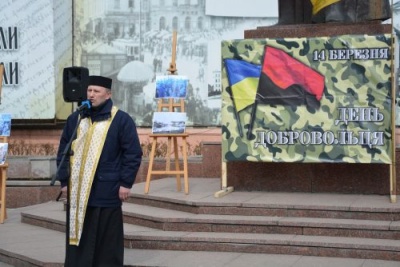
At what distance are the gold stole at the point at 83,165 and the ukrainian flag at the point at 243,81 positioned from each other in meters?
2.91

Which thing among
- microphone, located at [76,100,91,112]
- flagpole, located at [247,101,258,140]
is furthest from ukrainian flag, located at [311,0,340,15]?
microphone, located at [76,100,91,112]

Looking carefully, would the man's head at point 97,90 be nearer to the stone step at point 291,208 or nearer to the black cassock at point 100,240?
the black cassock at point 100,240

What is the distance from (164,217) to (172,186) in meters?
2.07

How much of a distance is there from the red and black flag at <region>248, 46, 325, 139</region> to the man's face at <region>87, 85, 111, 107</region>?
3.08 meters

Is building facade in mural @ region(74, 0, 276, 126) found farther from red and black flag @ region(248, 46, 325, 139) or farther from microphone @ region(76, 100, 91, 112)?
microphone @ region(76, 100, 91, 112)

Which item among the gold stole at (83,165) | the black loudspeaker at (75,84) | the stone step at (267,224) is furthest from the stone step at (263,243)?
the black loudspeaker at (75,84)

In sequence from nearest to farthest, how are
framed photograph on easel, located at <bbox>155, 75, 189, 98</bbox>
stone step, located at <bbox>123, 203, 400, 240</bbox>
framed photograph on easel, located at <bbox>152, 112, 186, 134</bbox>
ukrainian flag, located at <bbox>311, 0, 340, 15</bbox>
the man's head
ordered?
the man's head
stone step, located at <bbox>123, 203, 400, 240</bbox>
ukrainian flag, located at <bbox>311, 0, 340, 15</bbox>
framed photograph on easel, located at <bbox>152, 112, 186, 134</bbox>
framed photograph on easel, located at <bbox>155, 75, 189, 98</bbox>

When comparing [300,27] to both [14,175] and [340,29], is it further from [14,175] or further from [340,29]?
[14,175]

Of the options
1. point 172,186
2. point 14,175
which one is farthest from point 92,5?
point 172,186

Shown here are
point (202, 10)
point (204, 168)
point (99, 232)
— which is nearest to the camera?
point (99, 232)

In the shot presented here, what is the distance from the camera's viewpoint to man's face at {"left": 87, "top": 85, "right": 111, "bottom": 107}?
8.02 metres

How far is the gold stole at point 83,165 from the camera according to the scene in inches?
316

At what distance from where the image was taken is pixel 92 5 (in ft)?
49.5

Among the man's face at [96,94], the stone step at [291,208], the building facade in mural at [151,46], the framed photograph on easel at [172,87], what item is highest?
the building facade in mural at [151,46]
